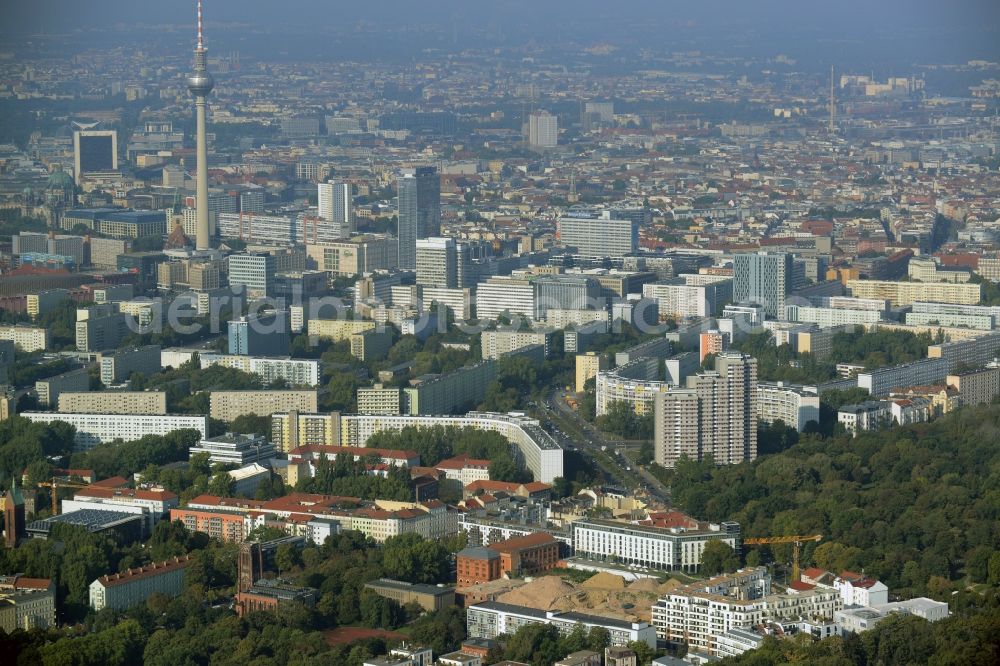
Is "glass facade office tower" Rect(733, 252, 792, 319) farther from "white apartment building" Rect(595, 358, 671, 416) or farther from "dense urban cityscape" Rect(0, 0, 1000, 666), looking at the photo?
"white apartment building" Rect(595, 358, 671, 416)

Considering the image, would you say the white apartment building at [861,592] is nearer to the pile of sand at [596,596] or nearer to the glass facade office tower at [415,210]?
the pile of sand at [596,596]

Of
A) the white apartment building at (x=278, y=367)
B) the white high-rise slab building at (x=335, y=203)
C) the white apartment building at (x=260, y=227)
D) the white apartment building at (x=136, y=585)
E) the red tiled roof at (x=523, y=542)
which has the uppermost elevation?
the white high-rise slab building at (x=335, y=203)

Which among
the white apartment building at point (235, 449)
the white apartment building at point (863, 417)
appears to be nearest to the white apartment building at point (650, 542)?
the white apartment building at point (235, 449)

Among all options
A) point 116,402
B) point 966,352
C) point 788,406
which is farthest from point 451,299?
point 788,406

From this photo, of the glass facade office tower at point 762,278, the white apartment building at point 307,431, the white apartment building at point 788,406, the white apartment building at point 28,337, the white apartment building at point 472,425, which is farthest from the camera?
the glass facade office tower at point 762,278

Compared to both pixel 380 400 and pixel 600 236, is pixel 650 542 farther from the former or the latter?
pixel 600 236

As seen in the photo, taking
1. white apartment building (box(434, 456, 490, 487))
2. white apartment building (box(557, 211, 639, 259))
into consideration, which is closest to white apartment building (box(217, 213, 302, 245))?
white apartment building (box(557, 211, 639, 259))

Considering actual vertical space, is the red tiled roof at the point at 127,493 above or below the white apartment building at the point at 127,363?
below
